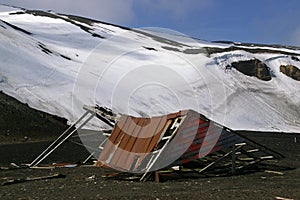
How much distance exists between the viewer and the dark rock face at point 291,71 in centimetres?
6781

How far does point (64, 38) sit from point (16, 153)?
5805 centimetres

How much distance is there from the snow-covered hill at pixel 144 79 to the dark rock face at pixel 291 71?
155 mm

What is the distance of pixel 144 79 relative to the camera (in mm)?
52812

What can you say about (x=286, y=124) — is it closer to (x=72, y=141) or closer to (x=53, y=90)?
(x=53, y=90)

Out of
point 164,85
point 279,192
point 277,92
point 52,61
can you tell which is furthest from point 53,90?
point 277,92

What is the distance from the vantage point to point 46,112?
32.2 metres

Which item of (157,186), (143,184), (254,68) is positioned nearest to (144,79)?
(254,68)

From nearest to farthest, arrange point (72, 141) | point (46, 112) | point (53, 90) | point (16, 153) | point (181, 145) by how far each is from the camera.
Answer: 1. point (181, 145)
2. point (16, 153)
3. point (72, 141)
4. point (46, 112)
5. point (53, 90)

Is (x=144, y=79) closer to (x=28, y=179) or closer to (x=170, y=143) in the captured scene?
(x=170, y=143)

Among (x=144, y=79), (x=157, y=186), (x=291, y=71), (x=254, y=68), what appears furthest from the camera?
(x=291, y=71)

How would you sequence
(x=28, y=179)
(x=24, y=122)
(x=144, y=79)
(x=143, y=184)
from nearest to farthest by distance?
(x=143, y=184)
(x=28, y=179)
(x=24, y=122)
(x=144, y=79)

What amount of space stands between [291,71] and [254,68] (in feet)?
22.2

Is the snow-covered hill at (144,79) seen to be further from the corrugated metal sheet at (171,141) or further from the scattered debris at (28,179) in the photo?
the scattered debris at (28,179)

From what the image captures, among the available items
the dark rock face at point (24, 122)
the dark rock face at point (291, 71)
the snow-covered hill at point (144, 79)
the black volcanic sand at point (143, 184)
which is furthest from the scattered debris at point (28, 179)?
the dark rock face at point (291, 71)
